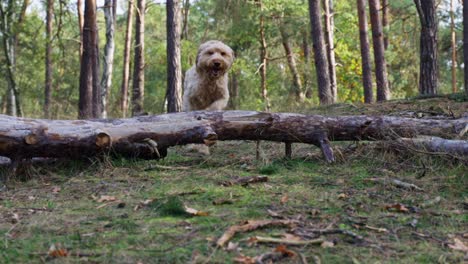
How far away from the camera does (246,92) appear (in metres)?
33.6

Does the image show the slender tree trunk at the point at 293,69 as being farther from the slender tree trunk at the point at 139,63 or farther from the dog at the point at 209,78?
the dog at the point at 209,78

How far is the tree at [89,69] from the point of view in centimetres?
1385

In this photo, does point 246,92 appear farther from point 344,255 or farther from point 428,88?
point 344,255

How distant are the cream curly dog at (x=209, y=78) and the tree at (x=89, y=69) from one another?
6.16 m

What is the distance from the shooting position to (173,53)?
14133mm

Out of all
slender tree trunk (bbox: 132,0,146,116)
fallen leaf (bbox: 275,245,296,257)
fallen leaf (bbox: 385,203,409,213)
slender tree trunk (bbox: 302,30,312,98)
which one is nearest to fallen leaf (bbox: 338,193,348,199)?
fallen leaf (bbox: 385,203,409,213)

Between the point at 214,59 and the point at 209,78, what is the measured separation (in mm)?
381

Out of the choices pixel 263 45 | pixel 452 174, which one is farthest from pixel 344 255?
pixel 263 45

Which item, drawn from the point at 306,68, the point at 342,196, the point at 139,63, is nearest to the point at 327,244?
the point at 342,196

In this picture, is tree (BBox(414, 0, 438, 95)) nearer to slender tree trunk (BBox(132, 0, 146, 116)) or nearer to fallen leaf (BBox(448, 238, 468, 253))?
fallen leaf (BBox(448, 238, 468, 253))

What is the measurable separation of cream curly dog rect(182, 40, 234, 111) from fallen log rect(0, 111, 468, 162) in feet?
6.46

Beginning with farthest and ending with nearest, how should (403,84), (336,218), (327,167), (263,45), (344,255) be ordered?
1. (403,84)
2. (263,45)
3. (327,167)
4. (336,218)
5. (344,255)

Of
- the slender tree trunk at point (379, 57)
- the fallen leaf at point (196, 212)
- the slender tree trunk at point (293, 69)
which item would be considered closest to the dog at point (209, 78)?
the fallen leaf at point (196, 212)

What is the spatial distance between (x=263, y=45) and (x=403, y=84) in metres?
7.85
